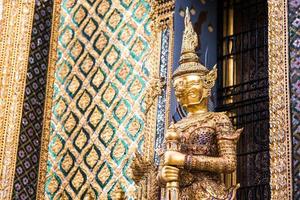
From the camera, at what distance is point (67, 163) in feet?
25.2

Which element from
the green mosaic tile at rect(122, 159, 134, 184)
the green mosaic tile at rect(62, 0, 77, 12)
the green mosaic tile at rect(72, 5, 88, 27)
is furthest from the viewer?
the green mosaic tile at rect(62, 0, 77, 12)

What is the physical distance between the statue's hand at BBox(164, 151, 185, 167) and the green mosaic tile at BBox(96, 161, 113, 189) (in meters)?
2.11

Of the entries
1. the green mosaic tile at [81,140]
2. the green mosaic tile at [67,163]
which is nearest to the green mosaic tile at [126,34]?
the green mosaic tile at [81,140]

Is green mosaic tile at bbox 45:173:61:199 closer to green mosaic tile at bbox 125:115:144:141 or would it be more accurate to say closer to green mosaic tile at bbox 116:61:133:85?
green mosaic tile at bbox 125:115:144:141

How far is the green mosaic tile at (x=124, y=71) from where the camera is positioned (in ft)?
24.7

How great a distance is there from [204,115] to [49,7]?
2629 mm

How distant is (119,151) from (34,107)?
2.89 ft

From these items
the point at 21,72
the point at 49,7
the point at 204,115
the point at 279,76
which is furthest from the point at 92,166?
the point at 279,76

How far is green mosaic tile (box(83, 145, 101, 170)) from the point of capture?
7473mm

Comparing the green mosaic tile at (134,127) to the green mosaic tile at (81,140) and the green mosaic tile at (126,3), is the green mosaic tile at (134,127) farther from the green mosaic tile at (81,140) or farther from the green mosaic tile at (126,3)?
the green mosaic tile at (126,3)

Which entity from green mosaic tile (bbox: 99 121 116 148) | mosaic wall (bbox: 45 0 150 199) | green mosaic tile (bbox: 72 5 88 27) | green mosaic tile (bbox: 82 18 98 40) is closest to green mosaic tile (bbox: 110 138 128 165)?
mosaic wall (bbox: 45 0 150 199)

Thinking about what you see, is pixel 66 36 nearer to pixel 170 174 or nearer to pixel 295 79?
pixel 170 174

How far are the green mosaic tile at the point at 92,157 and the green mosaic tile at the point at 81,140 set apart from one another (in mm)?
99

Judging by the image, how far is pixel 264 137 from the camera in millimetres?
6559
